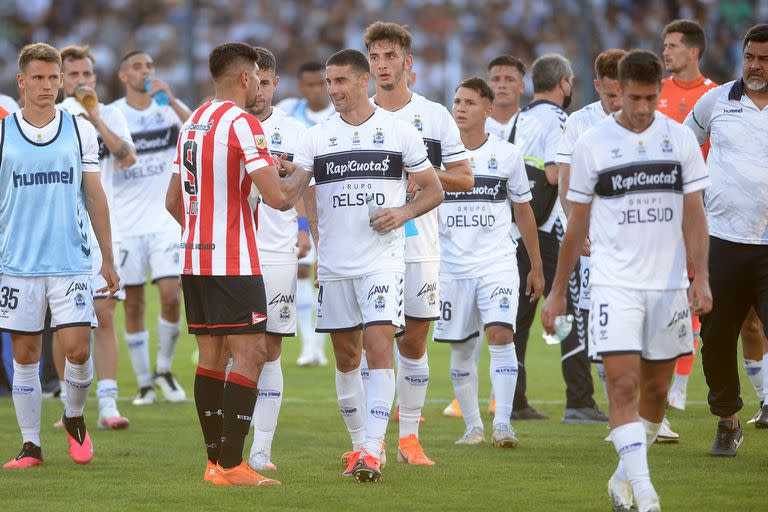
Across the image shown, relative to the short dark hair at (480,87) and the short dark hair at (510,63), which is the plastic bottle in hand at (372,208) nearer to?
the short dark hair at (480,87)

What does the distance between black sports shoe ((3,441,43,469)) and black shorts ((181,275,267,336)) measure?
1.67 meters

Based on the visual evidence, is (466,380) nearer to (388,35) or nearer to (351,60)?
(388,35)

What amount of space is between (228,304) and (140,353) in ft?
14.3

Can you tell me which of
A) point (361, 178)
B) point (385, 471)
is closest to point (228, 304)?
point (361, 178)

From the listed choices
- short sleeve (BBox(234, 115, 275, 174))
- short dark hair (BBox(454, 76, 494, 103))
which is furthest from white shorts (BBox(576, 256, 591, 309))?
short sleeve (BBox(234, 115, 275, 174))

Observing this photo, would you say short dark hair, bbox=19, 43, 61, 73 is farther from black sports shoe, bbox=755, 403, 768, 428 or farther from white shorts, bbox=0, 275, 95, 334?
black sports shoe, bbox=755, 403, 768, 428

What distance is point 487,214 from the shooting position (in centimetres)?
882

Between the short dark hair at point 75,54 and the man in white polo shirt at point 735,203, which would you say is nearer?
the man in white polo shirt at point 735,203

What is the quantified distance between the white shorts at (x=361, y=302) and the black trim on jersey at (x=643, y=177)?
1.62 m

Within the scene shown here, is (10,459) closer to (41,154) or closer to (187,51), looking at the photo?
(41,154)

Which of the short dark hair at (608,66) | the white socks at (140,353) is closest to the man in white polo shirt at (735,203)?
the short dark hair at (608,66)

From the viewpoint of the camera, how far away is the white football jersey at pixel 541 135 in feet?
32.6

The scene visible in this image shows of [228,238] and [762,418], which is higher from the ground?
[228,238]

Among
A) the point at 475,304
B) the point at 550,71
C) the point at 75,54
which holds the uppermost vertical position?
the point at 75,54
